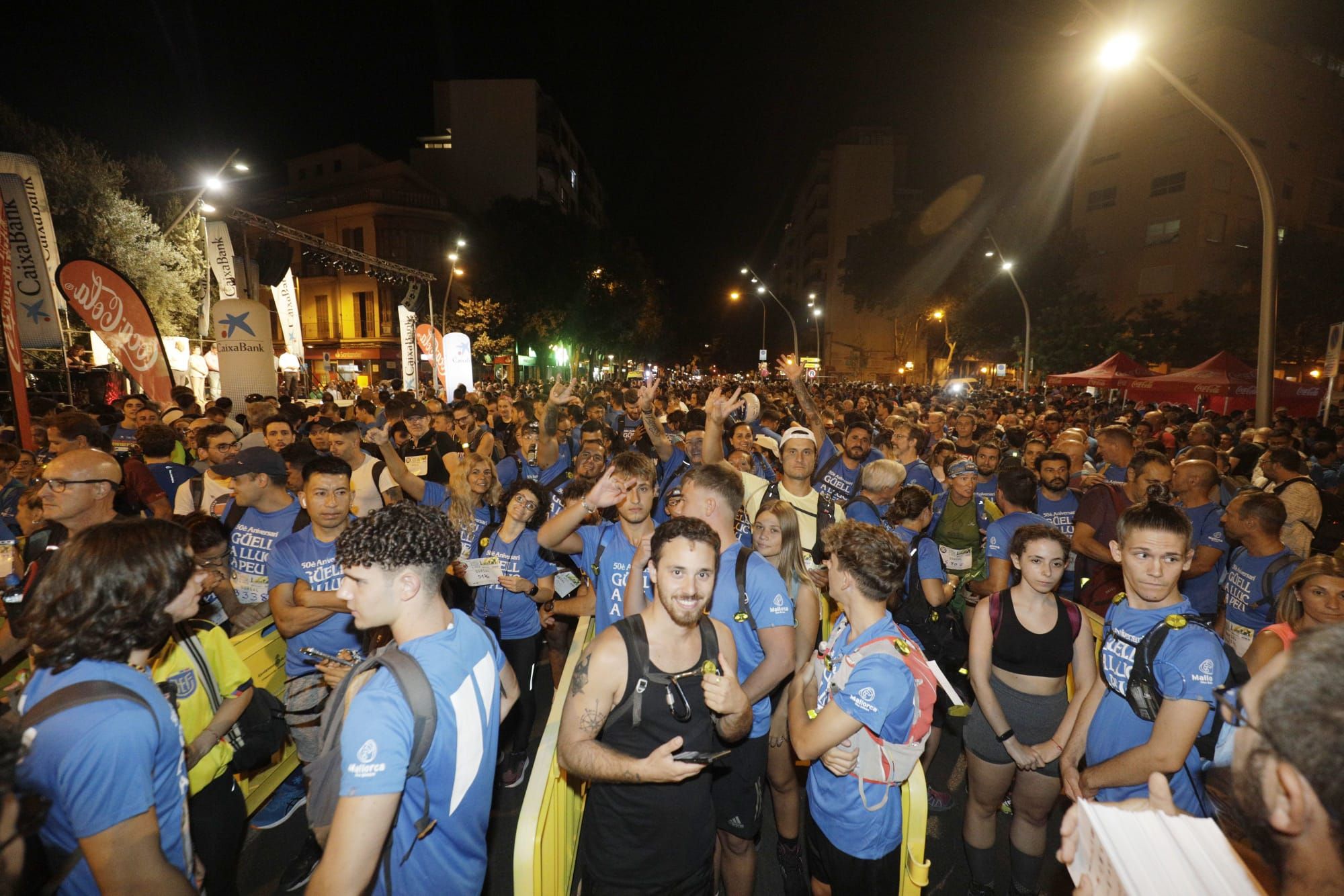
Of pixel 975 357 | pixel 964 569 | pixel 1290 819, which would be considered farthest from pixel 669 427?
pixel 975 357

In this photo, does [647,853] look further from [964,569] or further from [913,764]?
[964,569]

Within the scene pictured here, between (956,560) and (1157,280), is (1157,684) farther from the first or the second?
(1157,280)

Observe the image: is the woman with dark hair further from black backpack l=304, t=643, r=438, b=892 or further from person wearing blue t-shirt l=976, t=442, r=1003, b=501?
person wearing blue t-shirt l=976, t=442, r=1003, b=501

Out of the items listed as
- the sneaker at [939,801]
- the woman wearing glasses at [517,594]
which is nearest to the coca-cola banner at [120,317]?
the woman wearing glasses at [517,594]

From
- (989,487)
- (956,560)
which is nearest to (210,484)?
(956,560)

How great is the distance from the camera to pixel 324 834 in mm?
1996

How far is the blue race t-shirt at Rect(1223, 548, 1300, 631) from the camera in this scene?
13.1 feet

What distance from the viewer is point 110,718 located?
1.71 m

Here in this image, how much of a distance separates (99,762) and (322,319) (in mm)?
49626

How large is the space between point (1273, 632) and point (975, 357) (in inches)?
1920

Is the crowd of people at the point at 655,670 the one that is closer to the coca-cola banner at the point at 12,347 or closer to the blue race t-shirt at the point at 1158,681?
the blue race t-shirt at the point at 1158,681

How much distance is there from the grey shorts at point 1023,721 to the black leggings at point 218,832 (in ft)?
11.8

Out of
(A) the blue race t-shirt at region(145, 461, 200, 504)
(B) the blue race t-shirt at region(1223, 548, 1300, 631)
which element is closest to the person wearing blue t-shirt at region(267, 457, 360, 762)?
(A) the blue race t-shirt at region(145, 461, 200, 504)

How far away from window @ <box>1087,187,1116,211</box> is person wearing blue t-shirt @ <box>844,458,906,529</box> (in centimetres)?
5151
